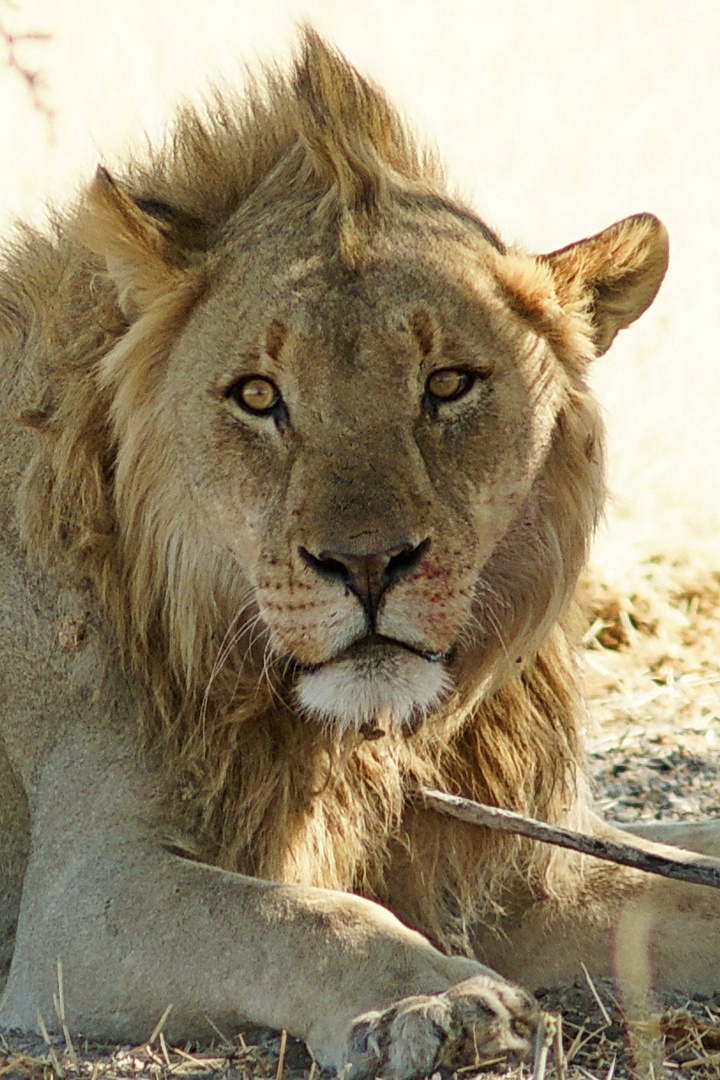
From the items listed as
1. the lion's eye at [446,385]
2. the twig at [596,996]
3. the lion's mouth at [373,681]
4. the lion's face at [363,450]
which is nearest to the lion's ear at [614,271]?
the lion's face at [363,450]

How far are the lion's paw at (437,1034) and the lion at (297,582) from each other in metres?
0.07

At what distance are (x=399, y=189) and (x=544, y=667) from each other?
1.17 m

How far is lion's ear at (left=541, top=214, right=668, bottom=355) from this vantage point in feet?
12.6

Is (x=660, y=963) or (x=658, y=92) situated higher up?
(x=658, y=92)

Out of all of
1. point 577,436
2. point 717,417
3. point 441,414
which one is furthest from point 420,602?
point 717,417

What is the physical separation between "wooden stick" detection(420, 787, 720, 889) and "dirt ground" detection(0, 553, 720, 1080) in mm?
288

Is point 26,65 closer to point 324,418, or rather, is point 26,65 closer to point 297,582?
point 324,418

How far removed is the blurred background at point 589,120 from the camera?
7539mm

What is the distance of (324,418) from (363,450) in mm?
115

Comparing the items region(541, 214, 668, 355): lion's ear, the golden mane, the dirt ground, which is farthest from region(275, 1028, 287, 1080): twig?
region(541, 214, 668, 355): lion's ear

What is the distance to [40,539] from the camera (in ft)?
12.5

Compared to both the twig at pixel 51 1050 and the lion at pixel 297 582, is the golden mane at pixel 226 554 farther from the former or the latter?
the twig at pixel 51 1050

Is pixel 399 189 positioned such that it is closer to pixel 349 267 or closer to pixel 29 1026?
pixel 349 267

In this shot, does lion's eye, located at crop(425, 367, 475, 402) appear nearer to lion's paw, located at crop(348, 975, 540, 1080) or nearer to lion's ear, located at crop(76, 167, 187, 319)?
lion's ear, located at crop(76, 167, 187, 319)
